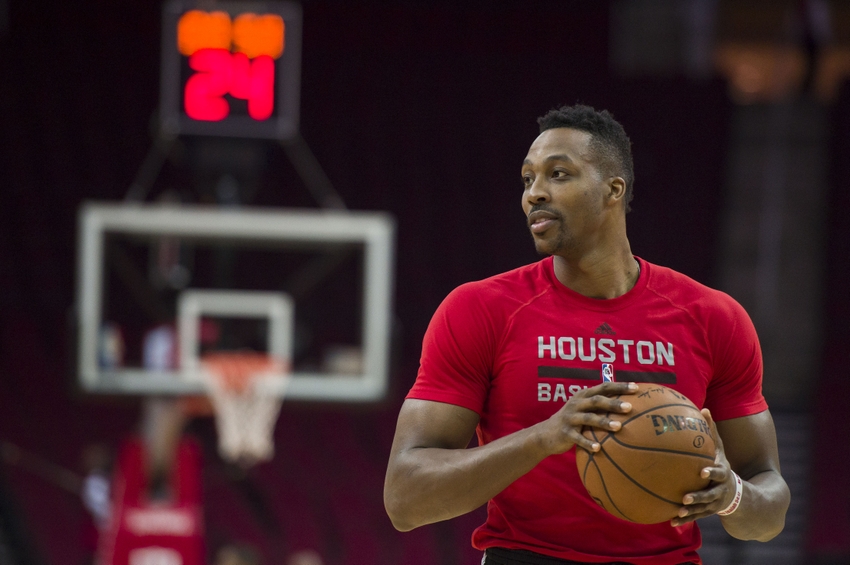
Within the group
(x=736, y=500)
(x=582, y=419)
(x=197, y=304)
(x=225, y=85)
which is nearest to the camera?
(x=582, y=419)

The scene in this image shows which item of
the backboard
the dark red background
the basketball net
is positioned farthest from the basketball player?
the dark red background

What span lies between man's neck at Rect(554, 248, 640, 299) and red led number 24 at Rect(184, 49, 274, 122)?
5.52m

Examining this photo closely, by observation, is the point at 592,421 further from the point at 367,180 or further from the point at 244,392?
the point at 367,180

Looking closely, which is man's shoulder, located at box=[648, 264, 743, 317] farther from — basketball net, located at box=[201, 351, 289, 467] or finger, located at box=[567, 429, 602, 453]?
basketball net, located at box=[201, 351, 289, 467]

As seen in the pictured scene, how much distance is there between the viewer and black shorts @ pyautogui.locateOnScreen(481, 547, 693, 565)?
225cm

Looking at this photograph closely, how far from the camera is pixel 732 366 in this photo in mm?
2475

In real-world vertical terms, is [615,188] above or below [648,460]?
above

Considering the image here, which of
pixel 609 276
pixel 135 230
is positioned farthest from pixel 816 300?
pixel 609 276

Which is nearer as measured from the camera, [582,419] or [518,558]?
[582,419]

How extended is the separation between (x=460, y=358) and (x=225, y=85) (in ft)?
19.1

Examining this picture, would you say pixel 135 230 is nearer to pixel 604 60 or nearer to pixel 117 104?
pixel 117 104

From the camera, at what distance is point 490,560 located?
2344mm

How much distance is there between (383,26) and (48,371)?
5.04 meters

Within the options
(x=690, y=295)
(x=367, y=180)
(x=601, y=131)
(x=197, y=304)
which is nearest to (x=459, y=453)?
(x=690, y=295)
